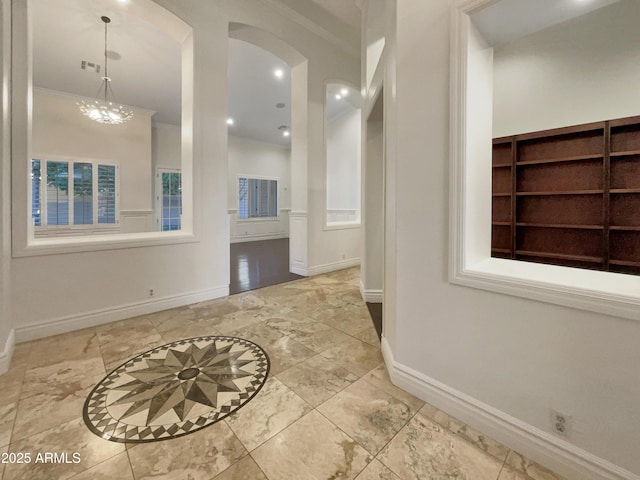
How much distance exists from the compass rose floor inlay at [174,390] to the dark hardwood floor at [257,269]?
5.27 ft

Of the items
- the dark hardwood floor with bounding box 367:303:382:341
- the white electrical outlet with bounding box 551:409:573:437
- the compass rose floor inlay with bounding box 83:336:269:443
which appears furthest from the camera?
the dark hardwood floor with bounding box 367:303:382:341

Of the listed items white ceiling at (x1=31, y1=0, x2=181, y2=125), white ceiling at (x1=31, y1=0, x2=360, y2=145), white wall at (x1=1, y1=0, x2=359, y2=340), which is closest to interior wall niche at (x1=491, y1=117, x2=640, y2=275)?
white wall at (x1=1, y1=0, x2=359, y2=340)

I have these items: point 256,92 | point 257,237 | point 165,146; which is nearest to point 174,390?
point 256,92

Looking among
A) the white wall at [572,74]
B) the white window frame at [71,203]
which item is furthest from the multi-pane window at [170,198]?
the white wall at [572,74]

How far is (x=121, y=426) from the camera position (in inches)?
54.8

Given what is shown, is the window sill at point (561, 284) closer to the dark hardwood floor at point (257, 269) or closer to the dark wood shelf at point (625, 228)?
the dark wood shelf at point (625, 228)

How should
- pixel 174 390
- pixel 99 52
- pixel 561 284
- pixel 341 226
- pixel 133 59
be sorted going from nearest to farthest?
pixel 561 284
pixel 174 390
pixel 99 52
pixel 133 59
pixel 341 226

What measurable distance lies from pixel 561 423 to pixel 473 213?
1.00 metres

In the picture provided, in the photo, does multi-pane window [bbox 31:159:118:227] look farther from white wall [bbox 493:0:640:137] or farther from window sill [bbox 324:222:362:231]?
white wall [bbox 493:0:640:137]

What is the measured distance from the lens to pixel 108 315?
271cm

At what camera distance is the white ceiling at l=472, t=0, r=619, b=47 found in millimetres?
1210

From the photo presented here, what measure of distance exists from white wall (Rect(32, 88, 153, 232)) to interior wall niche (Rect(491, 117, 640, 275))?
787 centimetres

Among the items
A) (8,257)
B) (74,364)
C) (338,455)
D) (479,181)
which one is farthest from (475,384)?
(8,257)

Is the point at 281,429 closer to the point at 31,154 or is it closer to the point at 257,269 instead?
the point at 31,154
